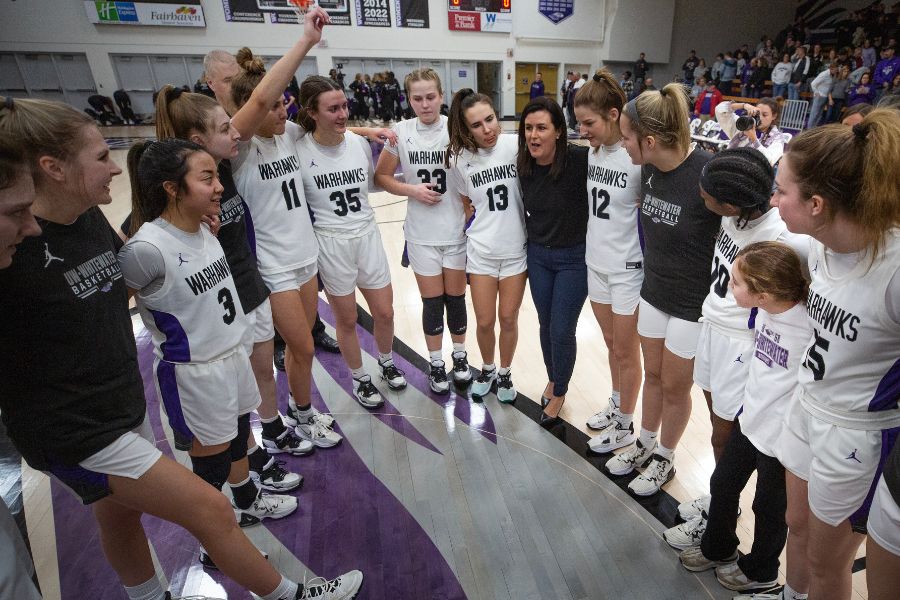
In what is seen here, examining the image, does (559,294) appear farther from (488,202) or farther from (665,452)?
(665,452)

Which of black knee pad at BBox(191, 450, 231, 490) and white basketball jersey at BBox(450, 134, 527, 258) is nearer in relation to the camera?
black knee pad at BBox(191, 450, 231, 490)

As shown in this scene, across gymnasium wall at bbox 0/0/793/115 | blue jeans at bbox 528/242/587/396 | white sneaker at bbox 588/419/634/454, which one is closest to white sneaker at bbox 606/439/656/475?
white sneaker at bbox 588/419/634/454

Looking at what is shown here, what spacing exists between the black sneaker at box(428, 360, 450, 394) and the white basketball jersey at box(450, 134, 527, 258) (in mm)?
934

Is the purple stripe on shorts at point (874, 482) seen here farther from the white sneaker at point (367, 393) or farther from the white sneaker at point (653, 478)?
the white sneaker at point (367, 393)

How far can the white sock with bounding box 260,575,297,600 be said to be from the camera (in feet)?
5.71

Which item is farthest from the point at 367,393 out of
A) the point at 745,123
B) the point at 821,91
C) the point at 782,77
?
the point at 782,77

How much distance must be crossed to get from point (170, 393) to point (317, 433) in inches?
47.8

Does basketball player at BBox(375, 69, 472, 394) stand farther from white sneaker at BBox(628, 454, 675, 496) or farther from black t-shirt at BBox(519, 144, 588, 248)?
white sneaker at BBox(628, 454, 675, 496)

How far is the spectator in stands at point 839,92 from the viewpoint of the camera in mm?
10484

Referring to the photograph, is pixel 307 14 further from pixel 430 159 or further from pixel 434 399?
pixel 434 399

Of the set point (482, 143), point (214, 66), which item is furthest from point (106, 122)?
point (482, 143)

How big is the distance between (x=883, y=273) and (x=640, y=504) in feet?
5.34

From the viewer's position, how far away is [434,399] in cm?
324

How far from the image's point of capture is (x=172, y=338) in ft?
5.59
